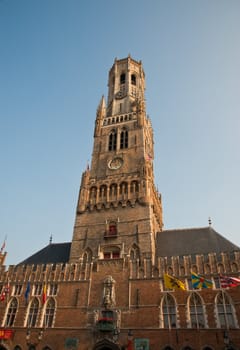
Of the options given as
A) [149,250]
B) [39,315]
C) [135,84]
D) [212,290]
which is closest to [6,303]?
[39,315]

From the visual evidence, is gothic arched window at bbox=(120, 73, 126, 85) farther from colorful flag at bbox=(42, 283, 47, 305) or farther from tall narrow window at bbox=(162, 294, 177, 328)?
tall narrow window at bbox=(162, 294, 177, 328)

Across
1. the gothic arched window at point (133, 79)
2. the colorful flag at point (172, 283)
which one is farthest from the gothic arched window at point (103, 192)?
the gothic arched window at point (133, 79)

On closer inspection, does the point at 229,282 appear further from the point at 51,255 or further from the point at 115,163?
the point at 51,255

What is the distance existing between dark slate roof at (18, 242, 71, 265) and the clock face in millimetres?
11031

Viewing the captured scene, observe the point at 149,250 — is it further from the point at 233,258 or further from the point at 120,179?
the point at 120,179

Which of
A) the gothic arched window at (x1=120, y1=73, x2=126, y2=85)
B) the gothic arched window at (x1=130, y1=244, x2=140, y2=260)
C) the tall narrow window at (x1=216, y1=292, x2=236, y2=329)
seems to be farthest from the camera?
the gothic arched window at (x1=120, y1=73, x2=126, y2=85)

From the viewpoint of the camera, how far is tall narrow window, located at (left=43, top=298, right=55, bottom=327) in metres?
23.4

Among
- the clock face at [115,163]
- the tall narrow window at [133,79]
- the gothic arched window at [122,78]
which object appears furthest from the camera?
the gothic arched window at [122,78]

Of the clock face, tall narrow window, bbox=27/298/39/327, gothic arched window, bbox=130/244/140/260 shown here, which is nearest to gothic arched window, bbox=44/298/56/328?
tall narrow window, bbox=27/298/39/327

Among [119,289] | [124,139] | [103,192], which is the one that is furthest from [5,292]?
[124,139]

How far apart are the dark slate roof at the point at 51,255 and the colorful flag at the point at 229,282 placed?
15.9 metres

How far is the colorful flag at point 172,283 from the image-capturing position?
20.6 m

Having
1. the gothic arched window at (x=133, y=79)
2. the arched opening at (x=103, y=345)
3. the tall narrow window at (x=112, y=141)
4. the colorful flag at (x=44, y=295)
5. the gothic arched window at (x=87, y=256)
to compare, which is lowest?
the arched opening at (x=103, y=345)

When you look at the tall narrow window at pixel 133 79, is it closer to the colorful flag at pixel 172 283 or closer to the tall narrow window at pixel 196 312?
the colorful flag at pixel 172 283
